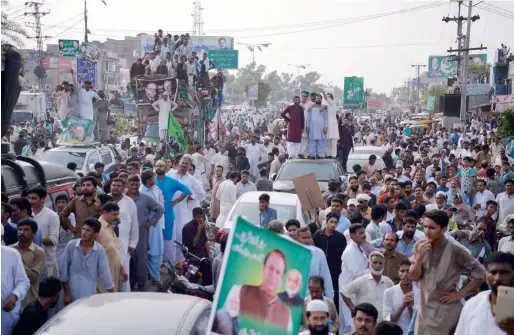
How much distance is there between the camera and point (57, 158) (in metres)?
16.5

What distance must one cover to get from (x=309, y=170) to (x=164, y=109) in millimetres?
6693

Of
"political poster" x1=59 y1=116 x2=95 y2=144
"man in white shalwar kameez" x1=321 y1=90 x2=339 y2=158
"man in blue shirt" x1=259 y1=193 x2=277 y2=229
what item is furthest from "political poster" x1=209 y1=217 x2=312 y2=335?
"political poster" x1=59 y1=116 x2=95 y2=144

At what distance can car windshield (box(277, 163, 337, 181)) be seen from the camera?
16219mm

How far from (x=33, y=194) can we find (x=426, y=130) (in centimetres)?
4181

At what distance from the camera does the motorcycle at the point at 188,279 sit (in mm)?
7898

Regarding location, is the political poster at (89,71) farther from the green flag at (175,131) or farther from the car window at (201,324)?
the car window at (201,324)

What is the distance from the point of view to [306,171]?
16.4 metres

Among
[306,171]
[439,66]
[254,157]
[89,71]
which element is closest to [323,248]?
[306,171]

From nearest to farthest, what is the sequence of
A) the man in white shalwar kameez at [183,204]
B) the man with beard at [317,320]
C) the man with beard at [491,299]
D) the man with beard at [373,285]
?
the man with beard at [491,299]
the man with beard at [317,320]
the man with beard at [373,285]
the man in white shalwar kameez at [183,204]

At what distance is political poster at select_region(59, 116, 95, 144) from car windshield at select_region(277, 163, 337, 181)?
4602 millimetres

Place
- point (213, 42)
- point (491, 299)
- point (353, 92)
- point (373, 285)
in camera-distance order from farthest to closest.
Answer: point (213, 42) < point (353, 92) < point (373, 285) < point (491, 299)

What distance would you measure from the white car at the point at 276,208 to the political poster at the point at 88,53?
20220mm

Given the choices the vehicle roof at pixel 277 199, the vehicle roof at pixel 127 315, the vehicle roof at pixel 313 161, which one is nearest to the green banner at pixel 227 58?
the vehicle roof at pixel 313 161

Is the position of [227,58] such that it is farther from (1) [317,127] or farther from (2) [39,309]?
(2) [39,309]
